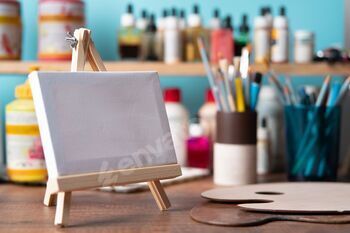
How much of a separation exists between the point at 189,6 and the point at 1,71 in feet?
1.41

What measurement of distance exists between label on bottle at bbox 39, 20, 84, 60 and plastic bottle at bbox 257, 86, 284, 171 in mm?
402

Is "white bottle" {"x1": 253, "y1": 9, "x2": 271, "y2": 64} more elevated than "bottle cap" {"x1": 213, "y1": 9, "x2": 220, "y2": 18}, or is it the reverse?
"bottle cap" {"x1": 213, "y1": 9, "x2": 220, "y2": 18}

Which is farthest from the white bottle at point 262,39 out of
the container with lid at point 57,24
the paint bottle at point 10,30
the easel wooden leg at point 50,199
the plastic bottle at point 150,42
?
the easel wooden leg at point 50,199

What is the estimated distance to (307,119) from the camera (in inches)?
45.7

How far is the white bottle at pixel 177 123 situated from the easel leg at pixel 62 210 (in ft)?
1.73

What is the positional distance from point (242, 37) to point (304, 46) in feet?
0.43

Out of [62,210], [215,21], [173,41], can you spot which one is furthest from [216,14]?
[62,210]

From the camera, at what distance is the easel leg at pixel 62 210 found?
0.78 metres

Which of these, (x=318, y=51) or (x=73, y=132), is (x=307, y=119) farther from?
(x=73, y=132)

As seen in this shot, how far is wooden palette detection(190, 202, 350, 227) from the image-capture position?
79 centimetres

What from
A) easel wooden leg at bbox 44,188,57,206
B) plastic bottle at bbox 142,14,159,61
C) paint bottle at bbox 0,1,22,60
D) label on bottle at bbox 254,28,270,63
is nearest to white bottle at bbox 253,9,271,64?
label on bottle at bbox 254,28,270,63

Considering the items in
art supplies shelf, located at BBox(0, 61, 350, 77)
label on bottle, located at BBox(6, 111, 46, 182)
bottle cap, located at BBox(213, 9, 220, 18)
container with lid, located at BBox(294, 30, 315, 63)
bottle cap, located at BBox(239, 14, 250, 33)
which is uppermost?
bottle cap, located at BBox(213, 9, 220, 18)

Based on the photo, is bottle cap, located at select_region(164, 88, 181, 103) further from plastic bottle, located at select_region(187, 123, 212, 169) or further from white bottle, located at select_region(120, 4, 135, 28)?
white bottle, located at select_region(120, 4, 135, 28)

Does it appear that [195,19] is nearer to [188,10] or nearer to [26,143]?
[188,10]
